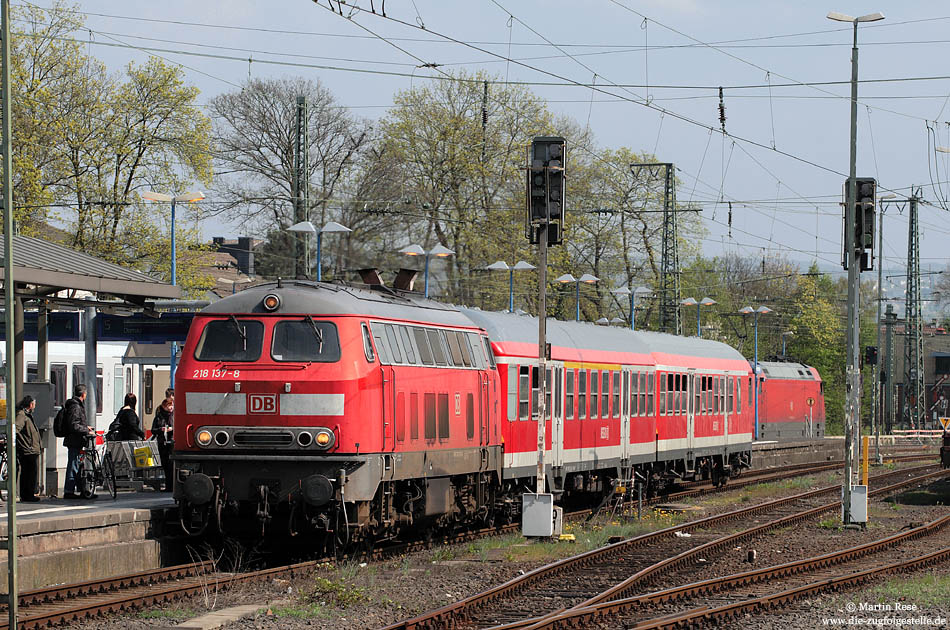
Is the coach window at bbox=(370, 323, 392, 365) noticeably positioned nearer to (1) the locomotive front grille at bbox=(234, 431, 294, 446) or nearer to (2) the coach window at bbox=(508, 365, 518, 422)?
(1) the locomotive front grille at bbox=(234, 431, 294, 446)

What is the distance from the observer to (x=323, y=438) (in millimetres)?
15445

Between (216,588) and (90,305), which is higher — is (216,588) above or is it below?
below

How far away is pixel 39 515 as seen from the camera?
51.8 ft

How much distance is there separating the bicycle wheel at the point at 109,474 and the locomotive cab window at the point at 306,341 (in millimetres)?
4776

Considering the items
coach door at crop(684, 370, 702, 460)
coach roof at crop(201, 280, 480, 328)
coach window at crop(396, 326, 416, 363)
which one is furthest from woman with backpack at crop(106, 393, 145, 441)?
coach door at crop(684, 370, 702, 460)

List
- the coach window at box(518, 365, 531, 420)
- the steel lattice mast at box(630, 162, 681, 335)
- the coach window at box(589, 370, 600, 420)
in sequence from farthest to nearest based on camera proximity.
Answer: the steel lattice mast at box(630, 162, 681, 335) → the coach window at box(589, 370, 600, 420) → the coach window at box(518, 365, 531, 420)

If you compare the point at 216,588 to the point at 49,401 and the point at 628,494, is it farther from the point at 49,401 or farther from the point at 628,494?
the point at 628,494

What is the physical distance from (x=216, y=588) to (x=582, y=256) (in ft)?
153

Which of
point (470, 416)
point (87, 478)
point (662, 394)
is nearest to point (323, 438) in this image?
point (470, 416)

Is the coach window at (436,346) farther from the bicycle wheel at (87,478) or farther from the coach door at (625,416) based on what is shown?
the coach door at (625,416)

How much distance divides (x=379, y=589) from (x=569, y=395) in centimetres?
1014

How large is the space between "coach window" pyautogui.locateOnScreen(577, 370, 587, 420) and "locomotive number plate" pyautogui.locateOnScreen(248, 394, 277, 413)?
30.8 ft

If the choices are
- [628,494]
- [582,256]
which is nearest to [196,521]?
[628,494]

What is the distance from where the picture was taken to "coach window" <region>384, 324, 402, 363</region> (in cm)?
1677
